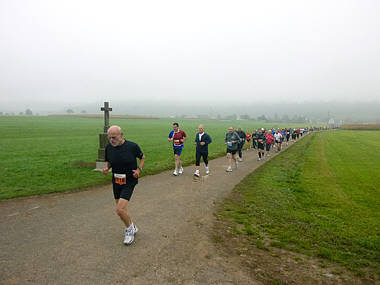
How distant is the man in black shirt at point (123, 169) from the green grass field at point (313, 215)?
2344 millimetres

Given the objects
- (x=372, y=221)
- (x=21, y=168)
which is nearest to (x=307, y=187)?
(x=372, y=221)

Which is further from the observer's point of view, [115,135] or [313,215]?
[313,215]

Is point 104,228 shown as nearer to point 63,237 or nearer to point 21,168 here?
point 63,237

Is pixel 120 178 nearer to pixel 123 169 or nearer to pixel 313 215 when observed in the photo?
pixel 123 169

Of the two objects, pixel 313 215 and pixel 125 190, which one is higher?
pixel 125 190

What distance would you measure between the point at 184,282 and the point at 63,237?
275 cm

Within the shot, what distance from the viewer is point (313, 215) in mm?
6617

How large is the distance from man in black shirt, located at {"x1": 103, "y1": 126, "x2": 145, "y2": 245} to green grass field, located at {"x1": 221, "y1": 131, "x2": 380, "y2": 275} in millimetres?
2344

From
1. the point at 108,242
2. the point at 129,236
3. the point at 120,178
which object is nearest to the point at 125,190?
the point at 120,178

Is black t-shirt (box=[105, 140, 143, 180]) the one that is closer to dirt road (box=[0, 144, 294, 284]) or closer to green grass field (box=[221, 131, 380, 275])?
dirt road (box=[0, 144, 294, 284])

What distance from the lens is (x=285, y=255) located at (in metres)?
4.45

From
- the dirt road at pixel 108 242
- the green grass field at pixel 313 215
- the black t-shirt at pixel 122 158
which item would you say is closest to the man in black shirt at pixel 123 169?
the black t-shirt at pixel 122 158

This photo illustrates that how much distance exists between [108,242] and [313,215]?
5163mm

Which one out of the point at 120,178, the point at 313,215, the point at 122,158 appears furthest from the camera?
the point at 313,215
